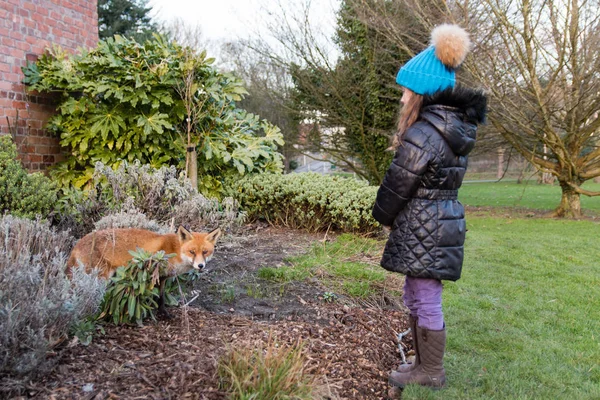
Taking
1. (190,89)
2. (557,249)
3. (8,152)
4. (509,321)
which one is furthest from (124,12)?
(509,321)

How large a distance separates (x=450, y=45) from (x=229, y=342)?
7.36 ft

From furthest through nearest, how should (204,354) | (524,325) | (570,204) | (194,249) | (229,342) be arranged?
(570,204) → (524,325) → (194,249) → (229,342) → (204,354)

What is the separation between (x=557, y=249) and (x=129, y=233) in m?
7.16

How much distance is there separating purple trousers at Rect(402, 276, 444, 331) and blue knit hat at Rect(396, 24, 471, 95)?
1.17 m

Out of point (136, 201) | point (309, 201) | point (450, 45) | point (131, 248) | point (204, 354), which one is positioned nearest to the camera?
point (204, 354)

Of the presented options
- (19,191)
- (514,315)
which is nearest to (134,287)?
(19,191)

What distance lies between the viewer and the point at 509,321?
14.3 ft

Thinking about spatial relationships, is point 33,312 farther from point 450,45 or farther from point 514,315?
point 514,315

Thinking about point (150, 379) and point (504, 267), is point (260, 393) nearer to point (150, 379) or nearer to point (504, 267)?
point (150, 379)

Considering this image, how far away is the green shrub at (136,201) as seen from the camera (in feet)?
16.1

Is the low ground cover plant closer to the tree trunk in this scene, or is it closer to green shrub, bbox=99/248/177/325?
green shrub, bbox=99/248/177/325

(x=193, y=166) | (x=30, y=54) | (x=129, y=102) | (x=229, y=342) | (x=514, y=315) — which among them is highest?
(x=30, y=54)

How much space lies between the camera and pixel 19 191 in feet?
15.0

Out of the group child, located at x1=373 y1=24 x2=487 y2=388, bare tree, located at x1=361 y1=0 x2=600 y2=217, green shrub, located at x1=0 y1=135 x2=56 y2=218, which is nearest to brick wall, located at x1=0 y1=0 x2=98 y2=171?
green shrub, located at x1=0 y1=135 x2=56 y2=218
